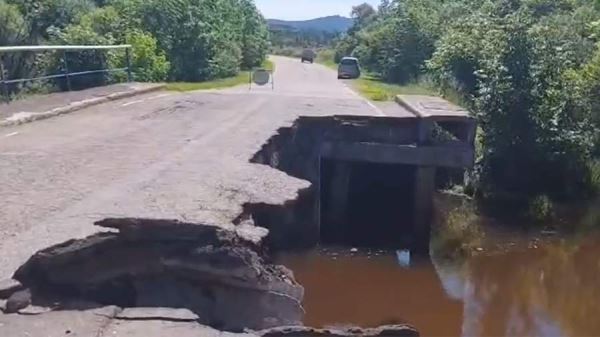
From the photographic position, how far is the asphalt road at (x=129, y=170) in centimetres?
678

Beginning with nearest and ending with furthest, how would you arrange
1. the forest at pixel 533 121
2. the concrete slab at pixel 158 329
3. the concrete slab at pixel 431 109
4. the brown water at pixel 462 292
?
the concrete slab at pixel 158 329 → the brown water at pixel 462 292 → the concrete slab at pixel 431 109 → the forest at pixel 533 121

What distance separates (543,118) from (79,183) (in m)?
11.9

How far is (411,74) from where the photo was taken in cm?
3778

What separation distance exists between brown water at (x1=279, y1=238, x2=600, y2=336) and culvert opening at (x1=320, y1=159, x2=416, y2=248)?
3.09 ft

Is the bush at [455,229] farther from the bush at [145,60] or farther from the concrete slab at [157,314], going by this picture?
the bush at [145,60]

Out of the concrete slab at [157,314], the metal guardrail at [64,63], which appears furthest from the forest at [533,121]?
the concrete slab at [157,314]

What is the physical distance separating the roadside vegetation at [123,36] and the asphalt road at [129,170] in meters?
6.13

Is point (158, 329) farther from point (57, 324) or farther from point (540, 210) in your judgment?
point (540, 210)

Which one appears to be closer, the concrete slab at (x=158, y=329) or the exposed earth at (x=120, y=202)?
the concrete slab at (x=158, y=329)

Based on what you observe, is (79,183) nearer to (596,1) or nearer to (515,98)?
(515,98)

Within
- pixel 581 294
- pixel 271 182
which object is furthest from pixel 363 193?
pixel 271 182

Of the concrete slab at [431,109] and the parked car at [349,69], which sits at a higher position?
the concrete slab at [431,109]

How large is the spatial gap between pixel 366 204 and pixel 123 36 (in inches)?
558

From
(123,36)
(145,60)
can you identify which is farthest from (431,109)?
(123,36)
